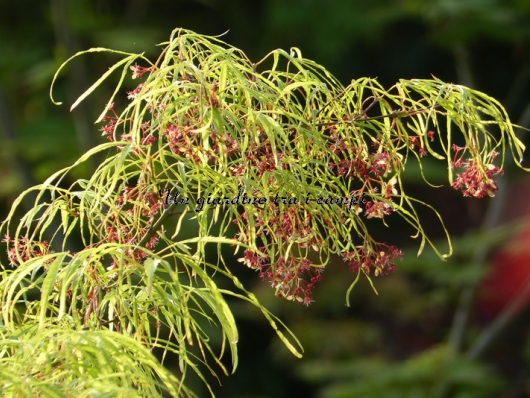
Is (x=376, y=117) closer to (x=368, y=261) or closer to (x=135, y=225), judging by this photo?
(x=368, y=261)

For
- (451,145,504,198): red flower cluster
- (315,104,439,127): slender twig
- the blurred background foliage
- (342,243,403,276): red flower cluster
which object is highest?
(315,104,439,127): slender twig

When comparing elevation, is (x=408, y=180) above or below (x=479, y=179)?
below

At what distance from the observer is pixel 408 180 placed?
12.8 feet

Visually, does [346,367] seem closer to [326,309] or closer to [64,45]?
[326,309]

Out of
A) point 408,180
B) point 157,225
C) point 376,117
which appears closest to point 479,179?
point 376,117

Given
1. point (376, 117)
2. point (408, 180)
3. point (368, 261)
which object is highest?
point (376, 117)

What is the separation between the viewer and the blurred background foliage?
353 cm

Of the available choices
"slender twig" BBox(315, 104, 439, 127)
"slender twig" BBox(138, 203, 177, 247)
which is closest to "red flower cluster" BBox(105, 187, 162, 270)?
"slender twig" BBox(138, 203, 177, 247)

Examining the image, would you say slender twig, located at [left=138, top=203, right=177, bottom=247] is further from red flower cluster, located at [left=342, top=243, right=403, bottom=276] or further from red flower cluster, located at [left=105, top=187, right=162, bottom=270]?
red flower cluster, located at [left=342, top=243, right=403, bottom=276]

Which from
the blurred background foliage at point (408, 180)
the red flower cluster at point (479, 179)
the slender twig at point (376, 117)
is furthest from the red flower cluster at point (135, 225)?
the blurred background foliage at point (408, 180)

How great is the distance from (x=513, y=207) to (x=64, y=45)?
1.99m

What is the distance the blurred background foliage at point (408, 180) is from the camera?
3.53 metres

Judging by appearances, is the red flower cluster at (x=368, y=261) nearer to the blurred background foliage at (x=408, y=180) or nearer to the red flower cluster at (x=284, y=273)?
the red flower cluster at (x=284, y=273)

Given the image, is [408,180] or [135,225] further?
Answer: [408,180]
